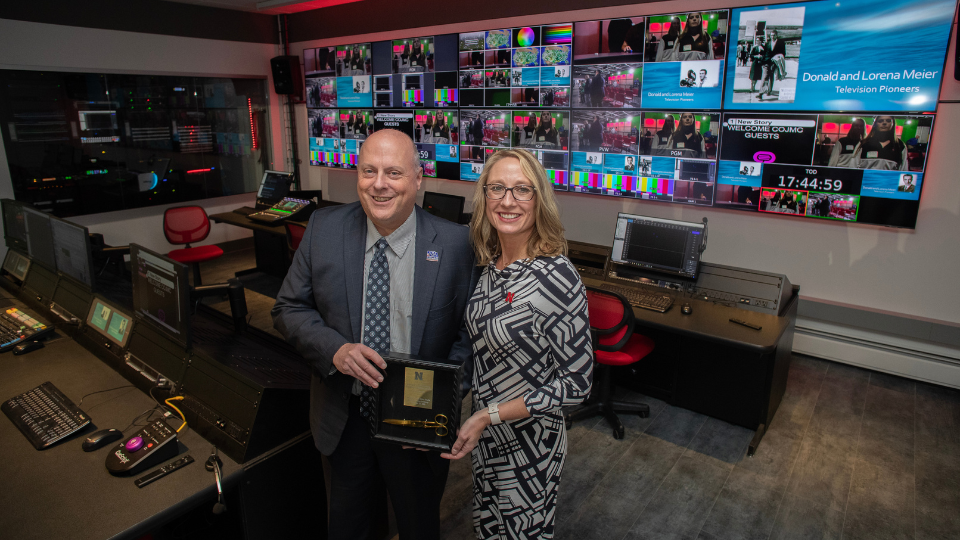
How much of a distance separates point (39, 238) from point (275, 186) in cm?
296

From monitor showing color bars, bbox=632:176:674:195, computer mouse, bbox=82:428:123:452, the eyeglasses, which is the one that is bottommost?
computer mouse, bbox=82:428:123:452

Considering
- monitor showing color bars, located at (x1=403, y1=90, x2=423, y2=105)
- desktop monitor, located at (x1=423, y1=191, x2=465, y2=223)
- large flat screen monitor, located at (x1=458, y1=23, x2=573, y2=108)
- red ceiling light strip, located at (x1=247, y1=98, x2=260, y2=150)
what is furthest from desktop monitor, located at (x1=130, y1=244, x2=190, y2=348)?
red ceiling light strip, located at (x1=247, y1=98, x2=260, y2=150)

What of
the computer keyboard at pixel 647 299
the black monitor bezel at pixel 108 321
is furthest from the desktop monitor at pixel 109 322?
the computer keyboard at pixel 647 299

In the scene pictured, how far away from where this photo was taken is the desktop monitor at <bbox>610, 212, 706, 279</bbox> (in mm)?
3469

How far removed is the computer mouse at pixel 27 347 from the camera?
243 cm

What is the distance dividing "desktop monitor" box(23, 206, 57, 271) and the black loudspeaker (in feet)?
13.2

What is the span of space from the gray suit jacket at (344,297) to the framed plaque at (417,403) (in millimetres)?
105

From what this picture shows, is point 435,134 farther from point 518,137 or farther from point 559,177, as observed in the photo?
point 559,177

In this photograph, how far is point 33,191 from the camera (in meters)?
5.23

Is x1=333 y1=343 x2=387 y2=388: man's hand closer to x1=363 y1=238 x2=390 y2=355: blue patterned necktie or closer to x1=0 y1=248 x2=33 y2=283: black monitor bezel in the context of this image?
x1=363 y1=238 x2=390 y2=355: blue patterned necktie

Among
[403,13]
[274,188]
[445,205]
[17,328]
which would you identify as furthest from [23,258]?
[403,13]

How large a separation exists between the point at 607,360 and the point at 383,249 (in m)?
1.90

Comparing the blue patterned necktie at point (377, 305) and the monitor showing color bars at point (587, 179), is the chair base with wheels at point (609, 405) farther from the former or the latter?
the blue patterned necktie at point (377, 305)

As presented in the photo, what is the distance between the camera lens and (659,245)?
3.58 metres
